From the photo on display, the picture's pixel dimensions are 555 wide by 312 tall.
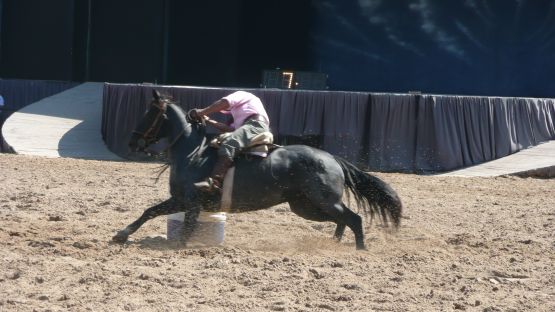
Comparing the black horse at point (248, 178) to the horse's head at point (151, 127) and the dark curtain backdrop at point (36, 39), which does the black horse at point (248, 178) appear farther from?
the dark curtain backdrop at point (36, 39)

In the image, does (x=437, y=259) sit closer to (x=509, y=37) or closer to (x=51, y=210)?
(x=51, y=210)

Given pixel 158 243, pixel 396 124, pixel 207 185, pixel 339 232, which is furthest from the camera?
pixel 396 124

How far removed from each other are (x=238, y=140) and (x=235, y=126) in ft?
1.13

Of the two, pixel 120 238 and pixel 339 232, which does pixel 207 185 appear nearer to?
pixel 120 238

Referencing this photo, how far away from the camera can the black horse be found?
8.88 meters

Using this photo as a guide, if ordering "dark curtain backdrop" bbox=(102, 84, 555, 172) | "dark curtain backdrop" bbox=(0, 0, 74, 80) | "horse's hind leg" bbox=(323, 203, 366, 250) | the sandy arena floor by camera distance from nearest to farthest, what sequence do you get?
the sandy arena floor → "horse's hind leg" bbox=(323, 203, 366, 250) → "dark curtain backdrop" bbox=(102, 84, 555, 172) → "dark curtain backdrop" bbox=(0, 0, 74, 80)

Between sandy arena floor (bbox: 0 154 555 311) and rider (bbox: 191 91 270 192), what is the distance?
68 centimetres

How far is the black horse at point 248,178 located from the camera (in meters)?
8.88

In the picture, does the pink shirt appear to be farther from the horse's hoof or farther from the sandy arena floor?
the horse's hoof

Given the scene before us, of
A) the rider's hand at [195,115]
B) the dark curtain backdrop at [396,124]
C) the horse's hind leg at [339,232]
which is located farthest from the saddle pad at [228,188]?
the dark curtain backdrop at [396,124]

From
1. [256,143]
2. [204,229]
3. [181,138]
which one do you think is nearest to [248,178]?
[256,143]

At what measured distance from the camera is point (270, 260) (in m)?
8.09

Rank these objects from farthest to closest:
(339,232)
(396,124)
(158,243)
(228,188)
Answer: (396,124) → (339,232) → (158,243) → (228,188)

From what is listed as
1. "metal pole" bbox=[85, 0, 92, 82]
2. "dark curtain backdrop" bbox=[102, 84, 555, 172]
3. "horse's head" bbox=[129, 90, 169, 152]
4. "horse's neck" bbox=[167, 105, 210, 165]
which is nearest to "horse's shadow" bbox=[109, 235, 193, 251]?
"horse's neck" bbox=[167, 105, 210, 165]
